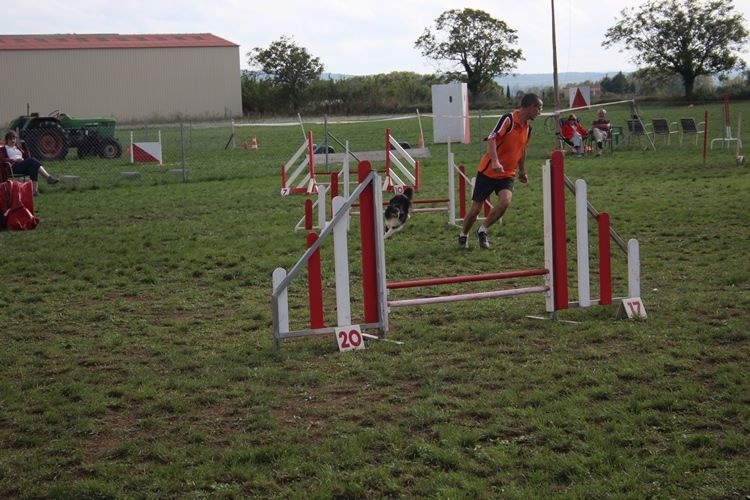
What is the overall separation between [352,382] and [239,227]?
26.0 ft

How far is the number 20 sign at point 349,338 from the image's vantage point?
655cm

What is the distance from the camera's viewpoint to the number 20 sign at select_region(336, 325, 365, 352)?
6.55m

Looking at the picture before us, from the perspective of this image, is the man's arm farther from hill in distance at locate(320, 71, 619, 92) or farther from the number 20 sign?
hill in distance at locate(320, 71, 619, 92)

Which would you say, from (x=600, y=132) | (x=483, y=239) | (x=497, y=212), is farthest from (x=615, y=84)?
(x=497, y=212)

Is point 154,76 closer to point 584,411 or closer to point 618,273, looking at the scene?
point 618,273

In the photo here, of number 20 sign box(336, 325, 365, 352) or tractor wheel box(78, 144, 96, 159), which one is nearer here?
number 20 sign box(336, 325, 365, 352)

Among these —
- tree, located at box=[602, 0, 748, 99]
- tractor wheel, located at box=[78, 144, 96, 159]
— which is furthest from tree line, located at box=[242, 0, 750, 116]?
tractor wheel, located at box=[78, 144, 96, 159]

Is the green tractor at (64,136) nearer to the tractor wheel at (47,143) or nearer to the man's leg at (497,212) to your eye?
the tractor wheel at (47,143)

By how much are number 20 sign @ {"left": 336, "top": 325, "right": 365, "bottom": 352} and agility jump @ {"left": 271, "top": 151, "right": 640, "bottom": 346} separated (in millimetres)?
49

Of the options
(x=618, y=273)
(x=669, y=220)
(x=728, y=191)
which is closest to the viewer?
(x=618, y=273)

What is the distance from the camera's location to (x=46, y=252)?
1167 cm

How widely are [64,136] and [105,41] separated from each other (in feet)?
115

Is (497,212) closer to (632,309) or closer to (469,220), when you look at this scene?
(469,220)

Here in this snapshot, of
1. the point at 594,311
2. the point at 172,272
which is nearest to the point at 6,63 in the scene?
the point at 172,272
